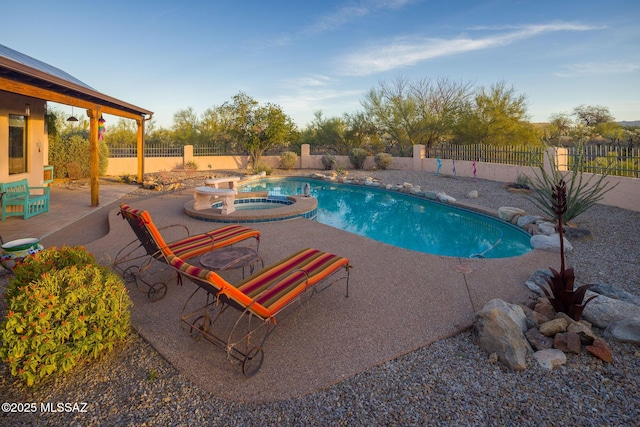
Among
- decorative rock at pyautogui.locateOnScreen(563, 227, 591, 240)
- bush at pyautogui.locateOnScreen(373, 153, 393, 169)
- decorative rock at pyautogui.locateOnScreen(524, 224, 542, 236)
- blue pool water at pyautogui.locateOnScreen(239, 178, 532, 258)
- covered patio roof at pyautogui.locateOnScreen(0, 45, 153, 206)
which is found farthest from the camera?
bush at pyautogui.locateOnScreen(373, 153, 393, 169)

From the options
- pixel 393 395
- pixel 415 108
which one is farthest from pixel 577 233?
pixel 415 108

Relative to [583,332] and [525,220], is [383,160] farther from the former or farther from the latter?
[583,332]

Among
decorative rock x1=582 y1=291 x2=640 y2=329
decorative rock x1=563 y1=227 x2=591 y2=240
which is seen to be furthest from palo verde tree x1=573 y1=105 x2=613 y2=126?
decorative rock x1=582 y1=291 x2=640 y2=329

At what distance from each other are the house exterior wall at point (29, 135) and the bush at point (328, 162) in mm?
13496

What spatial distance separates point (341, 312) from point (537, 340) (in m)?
1.78

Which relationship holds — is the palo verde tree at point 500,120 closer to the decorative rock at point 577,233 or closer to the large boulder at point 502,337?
the decorative rock at point 577,233

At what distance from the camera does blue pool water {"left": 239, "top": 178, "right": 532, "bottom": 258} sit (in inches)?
278

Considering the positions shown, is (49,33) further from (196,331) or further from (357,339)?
(357,339)

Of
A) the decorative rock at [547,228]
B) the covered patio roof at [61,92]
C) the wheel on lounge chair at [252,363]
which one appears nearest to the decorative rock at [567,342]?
the wheel on lounge chair at [252,363]

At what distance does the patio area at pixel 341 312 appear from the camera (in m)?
2.60

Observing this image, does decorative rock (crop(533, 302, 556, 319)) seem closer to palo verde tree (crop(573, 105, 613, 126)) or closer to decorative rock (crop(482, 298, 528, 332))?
decorative rock (crop(482, 298, 528, 332))

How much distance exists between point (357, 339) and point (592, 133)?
36371 millimetres

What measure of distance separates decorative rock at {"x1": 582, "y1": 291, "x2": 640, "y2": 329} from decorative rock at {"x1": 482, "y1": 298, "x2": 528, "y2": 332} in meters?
0.69

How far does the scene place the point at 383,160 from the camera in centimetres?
1950
